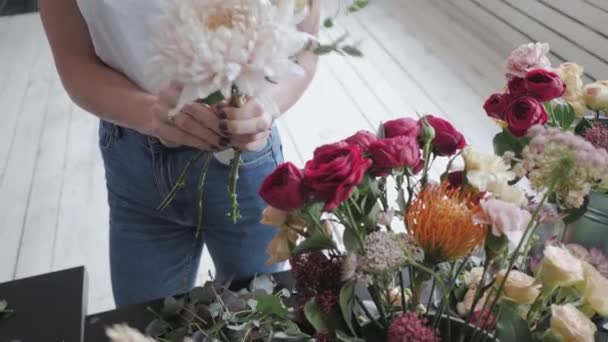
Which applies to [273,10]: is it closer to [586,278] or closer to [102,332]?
[586,278]

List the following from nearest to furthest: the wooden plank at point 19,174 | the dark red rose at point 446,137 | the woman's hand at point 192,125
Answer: the dark red rose at point 446,137 < the woman's hand at point 192,125 < the wooden plank at point 19,174

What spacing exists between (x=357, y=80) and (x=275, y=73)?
2.50m

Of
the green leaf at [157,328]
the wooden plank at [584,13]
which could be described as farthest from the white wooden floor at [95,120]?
the green leaf at [157,328]

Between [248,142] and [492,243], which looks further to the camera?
[248,142]

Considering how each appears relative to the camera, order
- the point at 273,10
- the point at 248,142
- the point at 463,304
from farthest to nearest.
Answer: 1. the point at 248,142
2. the point at 463,304
3. the point at 273,10

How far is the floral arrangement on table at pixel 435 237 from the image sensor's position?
425mm

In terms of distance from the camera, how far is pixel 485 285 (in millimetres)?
493

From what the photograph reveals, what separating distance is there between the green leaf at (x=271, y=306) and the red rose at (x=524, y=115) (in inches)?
10.6

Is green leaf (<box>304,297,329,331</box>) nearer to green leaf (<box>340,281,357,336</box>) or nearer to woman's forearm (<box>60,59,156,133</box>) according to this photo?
green leaf (<box>340,281,357,336</box>)

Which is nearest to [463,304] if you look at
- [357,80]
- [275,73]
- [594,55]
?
[275,73]

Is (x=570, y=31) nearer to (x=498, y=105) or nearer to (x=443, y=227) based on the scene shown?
(x=498, y=105)

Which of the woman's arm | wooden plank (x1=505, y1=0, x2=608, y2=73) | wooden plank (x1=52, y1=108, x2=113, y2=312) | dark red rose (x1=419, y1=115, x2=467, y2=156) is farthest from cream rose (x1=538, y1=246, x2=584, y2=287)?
wooden plank (x1=505, y1=0, x2=608, y2=73)

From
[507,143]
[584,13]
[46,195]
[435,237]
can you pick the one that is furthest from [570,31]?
[435,237]

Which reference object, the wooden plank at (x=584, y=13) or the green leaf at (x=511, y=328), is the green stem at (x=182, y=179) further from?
the wooden plank at (x=584, y=13)
